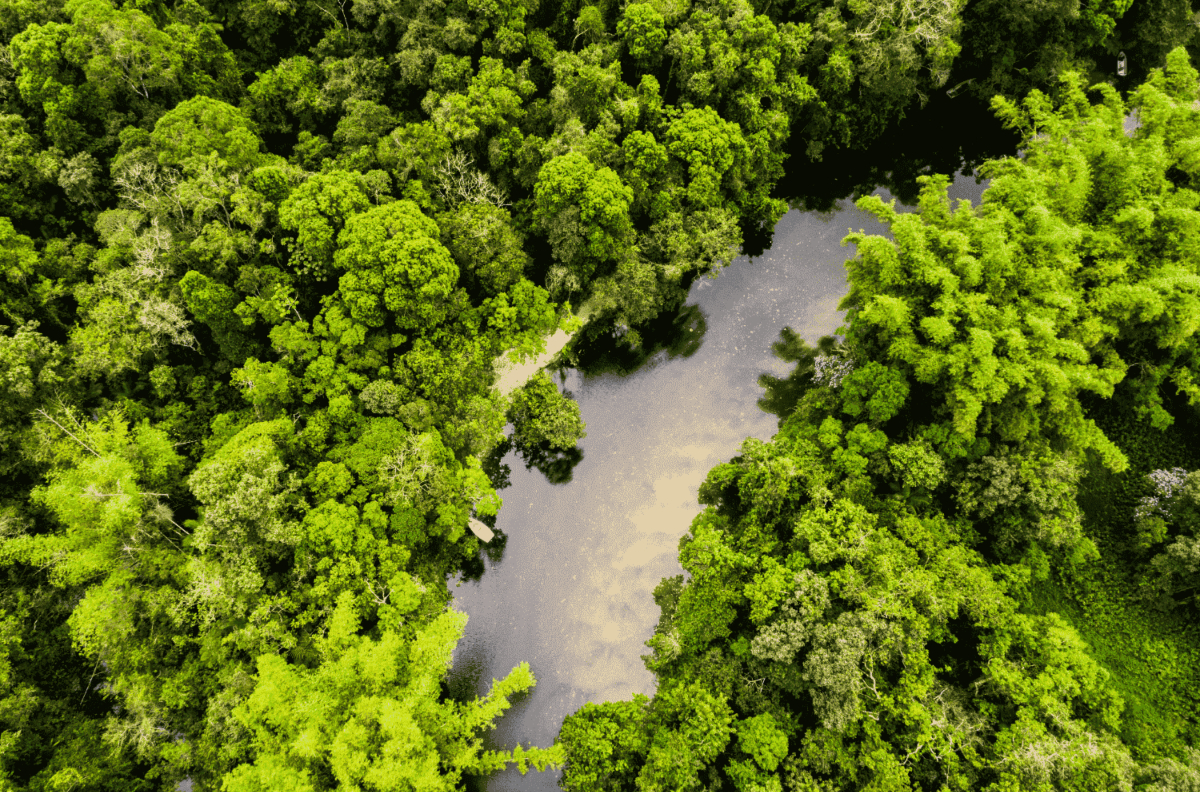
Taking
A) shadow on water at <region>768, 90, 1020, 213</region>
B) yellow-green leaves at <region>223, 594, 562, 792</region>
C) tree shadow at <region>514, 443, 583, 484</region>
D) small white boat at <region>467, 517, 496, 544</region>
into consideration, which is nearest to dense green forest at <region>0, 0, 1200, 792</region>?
yellow-green leaves at <region>223, 594, 562, 792</region>

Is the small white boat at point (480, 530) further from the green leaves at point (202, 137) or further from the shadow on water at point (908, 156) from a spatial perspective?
the shadow on water at point (908, 156)

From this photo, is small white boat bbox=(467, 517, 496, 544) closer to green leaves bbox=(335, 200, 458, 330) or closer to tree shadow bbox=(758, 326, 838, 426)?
green leaves bbox=(335, 200, 458, 330)

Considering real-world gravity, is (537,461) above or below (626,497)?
above

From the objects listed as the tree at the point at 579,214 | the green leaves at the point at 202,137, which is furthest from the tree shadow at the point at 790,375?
the green leaves at the point at 202,137

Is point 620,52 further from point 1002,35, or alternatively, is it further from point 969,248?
point 1002,35

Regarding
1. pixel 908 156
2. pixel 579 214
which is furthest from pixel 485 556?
pixel 908 156

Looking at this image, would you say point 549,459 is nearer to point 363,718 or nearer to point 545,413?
point 545,413
